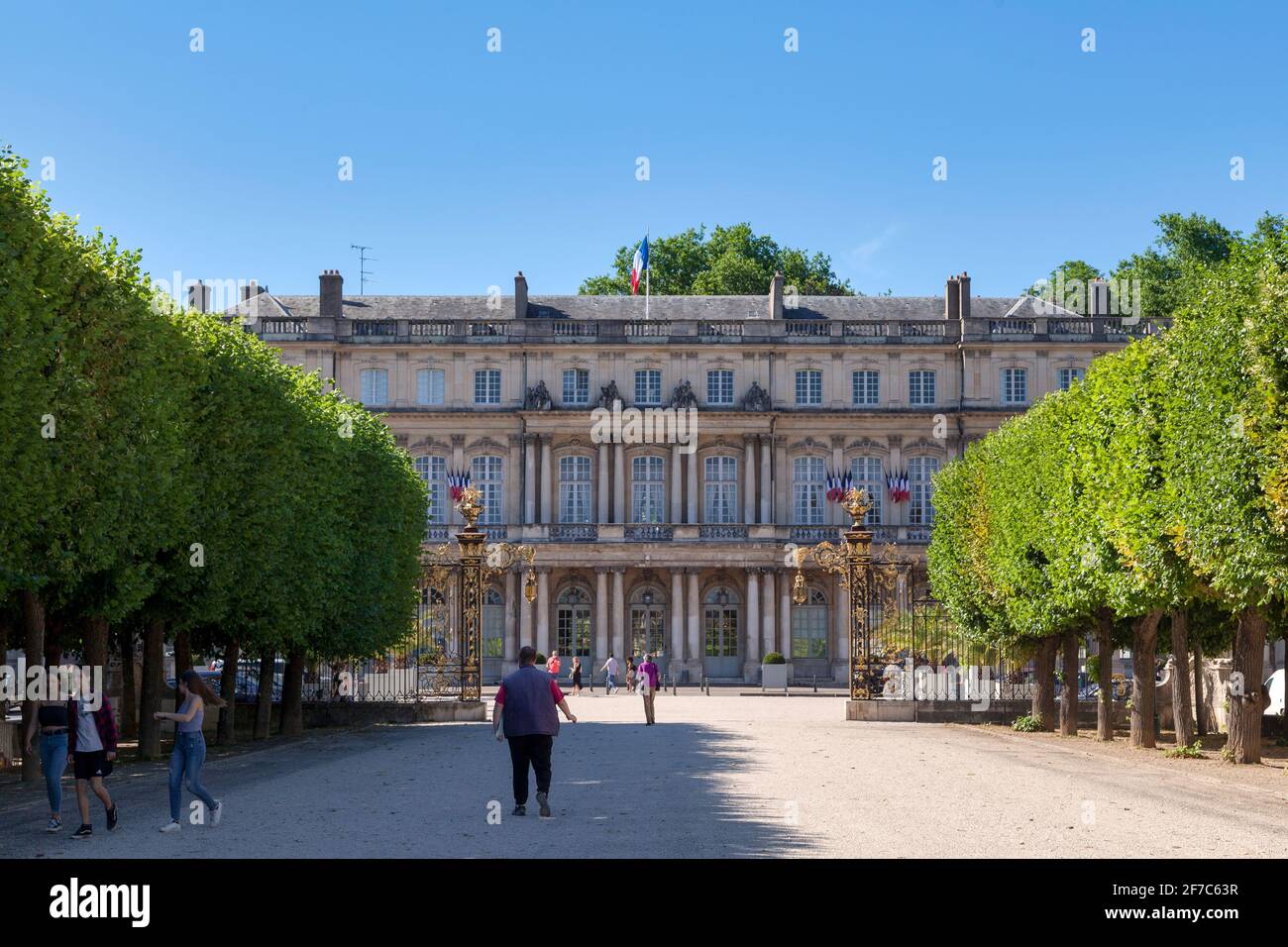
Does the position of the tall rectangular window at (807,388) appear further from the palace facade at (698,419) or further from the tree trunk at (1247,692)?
the tree trunk at (1247,692)

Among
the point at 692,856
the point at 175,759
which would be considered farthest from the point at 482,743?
the point at 692,856

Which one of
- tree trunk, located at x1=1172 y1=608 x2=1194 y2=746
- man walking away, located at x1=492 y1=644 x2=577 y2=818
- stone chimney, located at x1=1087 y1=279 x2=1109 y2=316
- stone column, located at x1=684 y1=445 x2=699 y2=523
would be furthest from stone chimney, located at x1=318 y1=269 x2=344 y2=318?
man walking away, located at x1=492 y1=644 x2=577 y2=818

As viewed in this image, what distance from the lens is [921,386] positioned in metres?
73.0

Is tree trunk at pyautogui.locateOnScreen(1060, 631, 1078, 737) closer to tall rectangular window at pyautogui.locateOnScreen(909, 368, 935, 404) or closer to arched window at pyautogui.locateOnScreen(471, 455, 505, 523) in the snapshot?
tall rectangular window at pyautogui.locateOnScreen(909, 368, 935, 404)

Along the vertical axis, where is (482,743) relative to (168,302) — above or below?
below

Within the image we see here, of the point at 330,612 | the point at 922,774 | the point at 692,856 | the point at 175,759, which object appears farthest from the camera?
the point at 330,612

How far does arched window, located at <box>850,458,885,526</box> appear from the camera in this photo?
238 ft

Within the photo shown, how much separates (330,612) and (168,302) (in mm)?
9035

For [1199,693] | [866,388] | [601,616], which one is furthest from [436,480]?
[1199,693]

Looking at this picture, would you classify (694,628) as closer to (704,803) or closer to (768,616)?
(768,616)

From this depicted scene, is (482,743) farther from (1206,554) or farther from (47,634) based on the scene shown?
(1206,554)

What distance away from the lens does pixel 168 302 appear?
93.3 ft

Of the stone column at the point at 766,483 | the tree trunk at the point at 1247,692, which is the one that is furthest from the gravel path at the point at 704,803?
the stone column at the point at 766,483

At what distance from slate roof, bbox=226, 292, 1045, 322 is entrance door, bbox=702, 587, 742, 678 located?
12443mm
